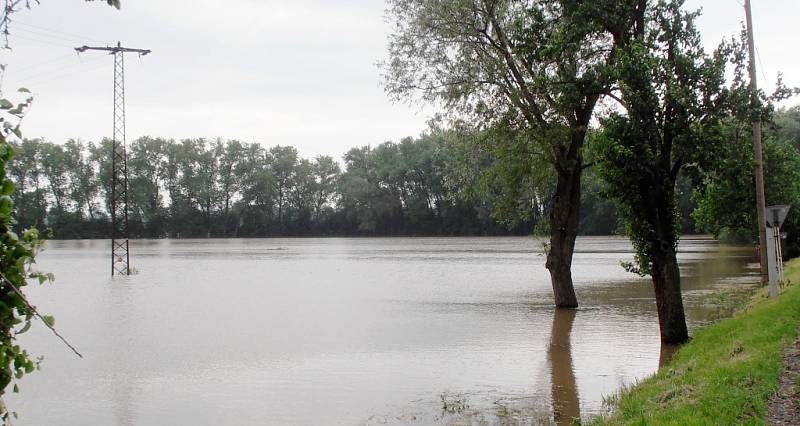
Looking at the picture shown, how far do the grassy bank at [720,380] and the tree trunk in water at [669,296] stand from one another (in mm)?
1027

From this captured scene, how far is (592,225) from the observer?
343 feet

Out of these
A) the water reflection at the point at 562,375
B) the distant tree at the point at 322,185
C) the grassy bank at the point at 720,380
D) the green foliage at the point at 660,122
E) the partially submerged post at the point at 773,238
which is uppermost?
the distant tree at the point at 322,185

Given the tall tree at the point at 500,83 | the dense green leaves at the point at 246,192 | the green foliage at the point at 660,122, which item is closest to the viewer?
the green foliage at the point at 660,122

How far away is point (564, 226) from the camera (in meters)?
22.2

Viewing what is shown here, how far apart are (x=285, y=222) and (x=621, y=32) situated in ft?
424

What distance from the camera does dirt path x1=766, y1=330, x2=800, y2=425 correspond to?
6.61 metres

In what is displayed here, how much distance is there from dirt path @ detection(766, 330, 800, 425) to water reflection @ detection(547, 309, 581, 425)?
9.13ft

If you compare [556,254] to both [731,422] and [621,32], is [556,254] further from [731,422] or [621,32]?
[731,422]

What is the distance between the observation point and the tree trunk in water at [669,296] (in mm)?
13617

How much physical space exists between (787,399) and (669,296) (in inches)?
258

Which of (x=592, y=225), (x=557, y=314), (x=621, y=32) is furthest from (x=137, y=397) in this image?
(x=592, y=225)

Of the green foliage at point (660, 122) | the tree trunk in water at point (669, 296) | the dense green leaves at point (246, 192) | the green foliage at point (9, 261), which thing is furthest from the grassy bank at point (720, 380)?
the dense green leaves at point (246, 192)

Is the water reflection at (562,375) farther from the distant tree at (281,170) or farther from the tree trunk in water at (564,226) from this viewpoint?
the distant tree at (281,170)

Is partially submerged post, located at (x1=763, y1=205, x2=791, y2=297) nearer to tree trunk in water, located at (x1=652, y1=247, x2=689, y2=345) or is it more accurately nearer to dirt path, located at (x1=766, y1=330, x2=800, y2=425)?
tree trunk in water, located at (x1=652, y1=247, x2=689, y2=345)
